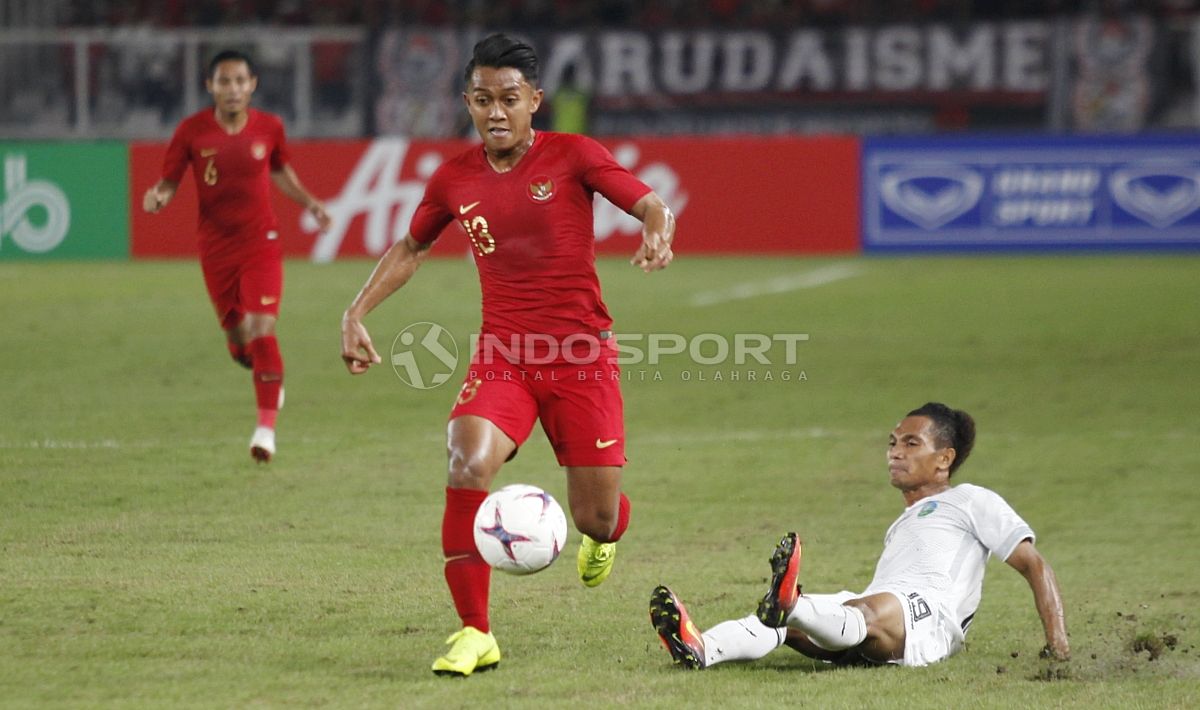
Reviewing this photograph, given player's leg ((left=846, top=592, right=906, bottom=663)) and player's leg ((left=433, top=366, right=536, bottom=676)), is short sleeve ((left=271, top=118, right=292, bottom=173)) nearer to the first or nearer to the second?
player's leg ((left=433, top=366, right=536, bottom=676))

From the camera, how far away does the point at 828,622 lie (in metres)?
5.29

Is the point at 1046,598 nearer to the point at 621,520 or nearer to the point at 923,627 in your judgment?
the point at 923,627

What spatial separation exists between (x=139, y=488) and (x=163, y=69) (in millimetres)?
15474

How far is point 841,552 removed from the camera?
24.5 feet

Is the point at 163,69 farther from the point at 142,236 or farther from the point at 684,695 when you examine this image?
the point at 684,695

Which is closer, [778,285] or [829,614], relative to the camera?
[829,614]

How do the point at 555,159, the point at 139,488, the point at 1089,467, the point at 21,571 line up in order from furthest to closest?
the point at 1089,467, the point at 139,488, the point at 21,571, the point at 555,159

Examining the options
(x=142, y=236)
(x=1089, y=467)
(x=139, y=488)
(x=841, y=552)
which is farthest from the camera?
(x=142, y=236)

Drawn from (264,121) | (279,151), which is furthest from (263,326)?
(264,121)

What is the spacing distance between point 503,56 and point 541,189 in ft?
1.55

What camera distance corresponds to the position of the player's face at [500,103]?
18.6 ft

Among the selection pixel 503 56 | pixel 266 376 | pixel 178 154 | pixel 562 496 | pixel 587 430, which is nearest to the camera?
pixel 503 56

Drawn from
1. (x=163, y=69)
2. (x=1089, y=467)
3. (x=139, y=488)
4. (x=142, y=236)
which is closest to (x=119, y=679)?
(x=139, y=488)

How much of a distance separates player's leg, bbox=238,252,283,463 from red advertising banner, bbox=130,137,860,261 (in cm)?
1144
